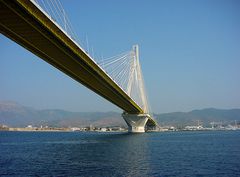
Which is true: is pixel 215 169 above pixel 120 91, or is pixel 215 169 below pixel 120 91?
below

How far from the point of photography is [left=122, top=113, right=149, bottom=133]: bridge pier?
101894 millimetres

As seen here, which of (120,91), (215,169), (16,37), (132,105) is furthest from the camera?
(132,105)

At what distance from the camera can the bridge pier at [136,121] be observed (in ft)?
334

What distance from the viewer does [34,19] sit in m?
35.0

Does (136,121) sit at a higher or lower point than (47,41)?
lower

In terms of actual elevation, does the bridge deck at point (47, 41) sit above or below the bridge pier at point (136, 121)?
above

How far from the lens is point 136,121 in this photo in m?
106

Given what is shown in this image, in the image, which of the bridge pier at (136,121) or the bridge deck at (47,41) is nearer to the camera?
the bridge deck at (47,41)

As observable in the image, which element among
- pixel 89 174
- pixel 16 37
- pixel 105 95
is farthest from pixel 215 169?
pixel 105 95

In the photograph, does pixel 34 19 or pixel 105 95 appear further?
pixel 105 95

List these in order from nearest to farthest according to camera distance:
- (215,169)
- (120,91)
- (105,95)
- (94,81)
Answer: (215,169), (94,81), (120,91), (105,95)

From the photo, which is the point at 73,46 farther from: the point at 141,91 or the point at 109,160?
the point at 141,91

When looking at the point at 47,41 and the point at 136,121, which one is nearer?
the point at 47,41

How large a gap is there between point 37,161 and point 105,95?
133ft
